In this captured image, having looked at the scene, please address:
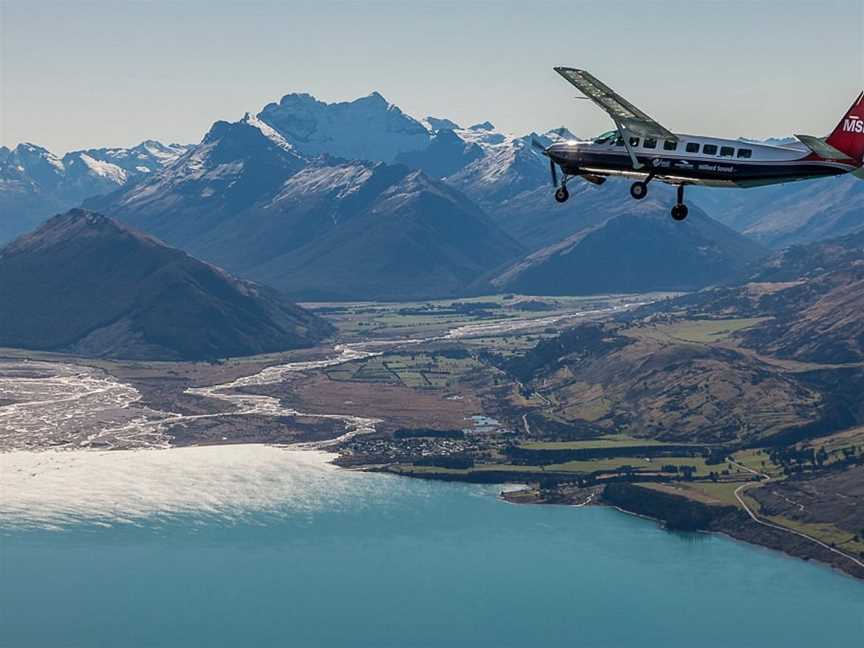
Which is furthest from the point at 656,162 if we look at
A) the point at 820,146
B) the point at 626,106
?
the point at 820,146

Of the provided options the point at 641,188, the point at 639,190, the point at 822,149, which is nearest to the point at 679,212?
the point at 639,190

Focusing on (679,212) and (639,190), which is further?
(639,190)

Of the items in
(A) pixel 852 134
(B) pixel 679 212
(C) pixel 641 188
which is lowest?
(B) pixel 679 212

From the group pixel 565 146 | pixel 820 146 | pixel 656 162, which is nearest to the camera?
pixel 820 146

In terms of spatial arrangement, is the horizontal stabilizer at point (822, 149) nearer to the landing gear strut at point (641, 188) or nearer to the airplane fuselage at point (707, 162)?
the airplane fuselage at point (707, 162)

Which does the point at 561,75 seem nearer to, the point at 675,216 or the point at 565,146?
the point at 565,146

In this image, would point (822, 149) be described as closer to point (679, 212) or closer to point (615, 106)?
point (679, 212)
